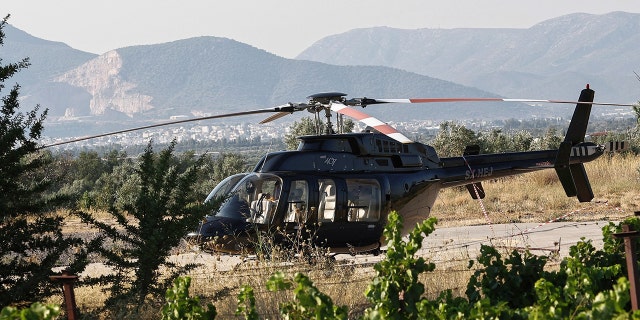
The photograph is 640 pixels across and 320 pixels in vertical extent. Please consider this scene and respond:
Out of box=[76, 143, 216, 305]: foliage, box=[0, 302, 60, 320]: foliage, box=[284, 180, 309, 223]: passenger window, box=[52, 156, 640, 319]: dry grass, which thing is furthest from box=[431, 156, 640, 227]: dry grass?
box=[0, 302, 60, 320]: foliage

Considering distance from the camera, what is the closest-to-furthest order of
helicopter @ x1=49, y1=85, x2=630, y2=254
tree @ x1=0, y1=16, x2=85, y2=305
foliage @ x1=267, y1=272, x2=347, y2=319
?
1. foliage @ x1=267, y1=272, x2=347, y2=319
2. tree @ x1=0, y1=16, x2=85, y2=305
3. helicopter @ x1=49, y1=85, x2=630, y2=254

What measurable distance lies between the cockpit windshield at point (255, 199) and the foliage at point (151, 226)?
9.03 ft

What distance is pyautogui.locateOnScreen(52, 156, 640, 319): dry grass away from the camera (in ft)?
30.6

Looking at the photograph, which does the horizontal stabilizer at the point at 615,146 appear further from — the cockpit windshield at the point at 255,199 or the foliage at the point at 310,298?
the foliage at the point at 310,298

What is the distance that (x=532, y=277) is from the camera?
6.96 m

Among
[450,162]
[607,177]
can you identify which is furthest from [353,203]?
[607,177]

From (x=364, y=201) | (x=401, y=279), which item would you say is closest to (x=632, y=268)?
(x=401, y=279)

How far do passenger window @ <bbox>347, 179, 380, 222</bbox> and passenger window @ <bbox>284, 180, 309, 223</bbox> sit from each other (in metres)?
0.69

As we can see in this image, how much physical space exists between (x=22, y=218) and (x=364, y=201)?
5.02 metres

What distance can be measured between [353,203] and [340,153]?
75cm

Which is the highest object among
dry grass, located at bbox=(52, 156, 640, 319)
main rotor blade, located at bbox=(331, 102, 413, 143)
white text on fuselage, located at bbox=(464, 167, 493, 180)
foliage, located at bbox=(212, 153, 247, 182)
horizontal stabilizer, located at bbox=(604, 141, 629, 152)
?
main rotor blade, located at bbox=(331, 102, 413, 143)

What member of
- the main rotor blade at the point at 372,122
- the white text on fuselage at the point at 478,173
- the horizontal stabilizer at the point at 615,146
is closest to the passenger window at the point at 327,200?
the main rotor blade at the point at 372,122

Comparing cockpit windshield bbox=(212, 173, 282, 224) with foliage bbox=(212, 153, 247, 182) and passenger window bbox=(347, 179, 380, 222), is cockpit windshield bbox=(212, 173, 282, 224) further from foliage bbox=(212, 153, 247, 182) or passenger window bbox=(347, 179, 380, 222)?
foliage bbox=(212, 153, 247, 182)

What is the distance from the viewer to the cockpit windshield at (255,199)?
39.4 ft
